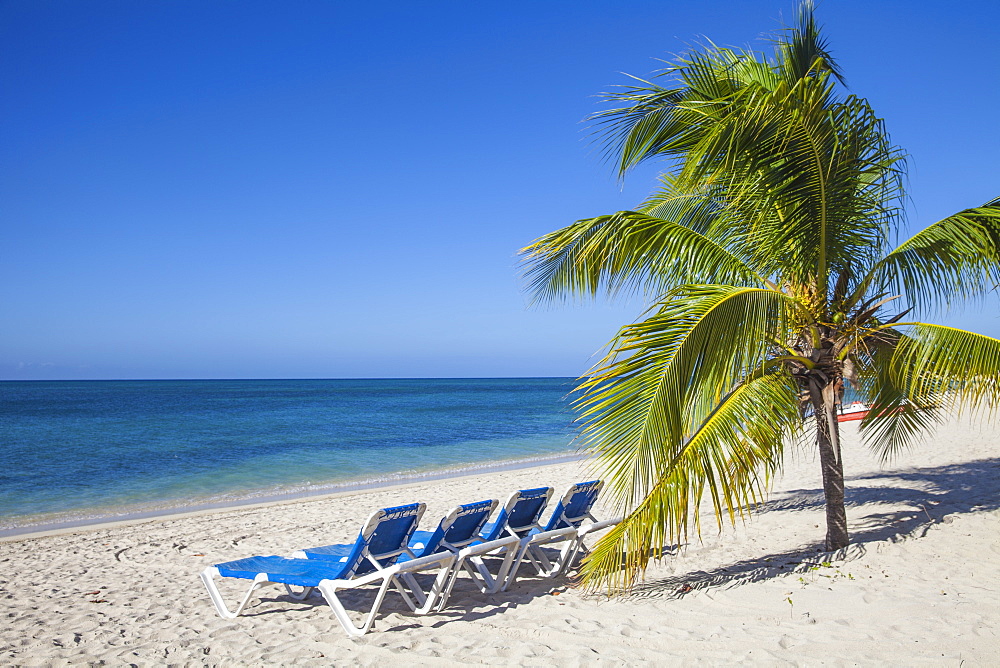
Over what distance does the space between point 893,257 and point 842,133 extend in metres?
1.04

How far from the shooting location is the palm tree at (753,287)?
4.18 meters

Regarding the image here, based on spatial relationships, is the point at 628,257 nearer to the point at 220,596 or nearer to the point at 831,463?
the point at 831,463

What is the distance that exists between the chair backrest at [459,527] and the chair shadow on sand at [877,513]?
121 cm

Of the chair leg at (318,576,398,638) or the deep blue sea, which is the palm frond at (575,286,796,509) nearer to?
the chair leg at (318,576,398,638)

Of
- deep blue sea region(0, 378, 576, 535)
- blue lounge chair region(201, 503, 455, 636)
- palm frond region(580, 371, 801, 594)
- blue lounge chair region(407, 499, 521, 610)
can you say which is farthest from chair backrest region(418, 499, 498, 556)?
deep blue sea region(0, 378, 576, 535)

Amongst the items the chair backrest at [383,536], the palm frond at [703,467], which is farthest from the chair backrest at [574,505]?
the chair backrest at [383,536]

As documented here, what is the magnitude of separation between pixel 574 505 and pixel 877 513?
3.46m

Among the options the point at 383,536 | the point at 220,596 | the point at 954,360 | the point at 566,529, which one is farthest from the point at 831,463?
the point at 220,596

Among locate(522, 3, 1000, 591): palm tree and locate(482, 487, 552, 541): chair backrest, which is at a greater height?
locate(522, 3, 1000, 591): palm tree

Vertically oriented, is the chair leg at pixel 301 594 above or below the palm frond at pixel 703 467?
below

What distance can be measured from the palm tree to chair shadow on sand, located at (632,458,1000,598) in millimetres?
305

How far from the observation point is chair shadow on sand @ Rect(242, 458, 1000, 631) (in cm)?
480

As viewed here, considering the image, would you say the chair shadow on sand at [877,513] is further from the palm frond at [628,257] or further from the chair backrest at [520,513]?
the palm frond at [628,257]

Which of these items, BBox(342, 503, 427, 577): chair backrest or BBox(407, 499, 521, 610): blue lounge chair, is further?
BBox(407, 499, 521, 610): blue lounge chair
